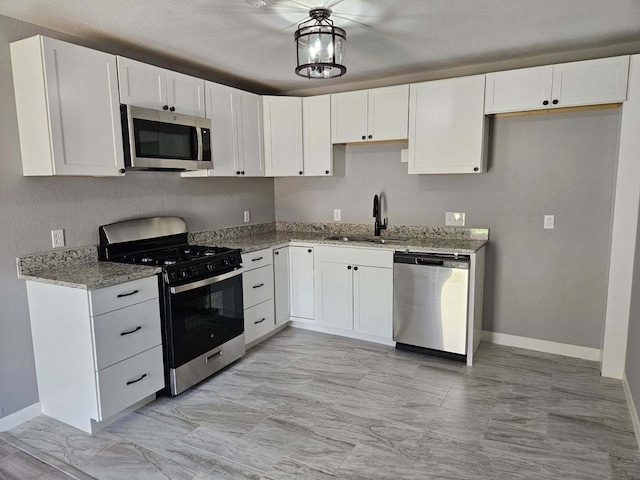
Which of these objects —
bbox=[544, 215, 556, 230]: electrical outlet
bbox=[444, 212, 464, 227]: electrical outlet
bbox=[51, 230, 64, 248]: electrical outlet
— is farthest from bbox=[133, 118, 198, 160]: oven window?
bbox=[544, 215, 556, 230]: electrical outlet

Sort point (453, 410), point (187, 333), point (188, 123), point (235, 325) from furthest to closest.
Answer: point (235, 325) → point (188, 123) → point (187, 333) → point (453, 410)

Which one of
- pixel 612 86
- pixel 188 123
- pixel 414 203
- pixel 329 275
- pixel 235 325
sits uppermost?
pixel 612 86

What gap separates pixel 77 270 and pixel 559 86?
3542mm


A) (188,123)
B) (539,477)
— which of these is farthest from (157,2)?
(539,477)

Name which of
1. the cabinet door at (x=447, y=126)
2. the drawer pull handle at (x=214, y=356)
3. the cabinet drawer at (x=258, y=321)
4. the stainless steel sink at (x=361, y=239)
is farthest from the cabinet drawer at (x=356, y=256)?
the drawer pull handle at (x=214, y=356)

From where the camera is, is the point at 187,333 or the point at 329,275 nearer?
the point at 187,333

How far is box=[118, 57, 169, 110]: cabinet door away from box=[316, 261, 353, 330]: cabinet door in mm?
1918

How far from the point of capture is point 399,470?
209 cm

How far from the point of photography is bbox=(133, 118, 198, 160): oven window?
274 cm

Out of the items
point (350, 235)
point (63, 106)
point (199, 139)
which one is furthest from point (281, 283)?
point (63, 106)

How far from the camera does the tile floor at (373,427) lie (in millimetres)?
2111

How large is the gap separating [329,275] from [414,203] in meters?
1.07

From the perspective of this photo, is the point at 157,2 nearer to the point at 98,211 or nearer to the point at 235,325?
the point at 98,211

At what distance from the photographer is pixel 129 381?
2.49 metres
